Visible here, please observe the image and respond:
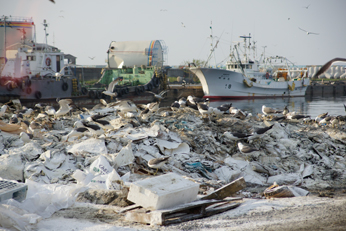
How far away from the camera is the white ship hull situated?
3030 centimetres

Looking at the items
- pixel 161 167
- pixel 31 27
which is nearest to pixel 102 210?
pixel 161 167

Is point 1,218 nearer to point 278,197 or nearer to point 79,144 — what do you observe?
point 79,144

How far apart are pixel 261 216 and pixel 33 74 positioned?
20.1 meters

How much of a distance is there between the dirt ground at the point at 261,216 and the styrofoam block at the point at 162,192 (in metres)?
0.26

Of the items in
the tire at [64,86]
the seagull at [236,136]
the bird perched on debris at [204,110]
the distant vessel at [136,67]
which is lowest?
the seagull at [236,136]

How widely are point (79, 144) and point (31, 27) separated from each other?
2179cm

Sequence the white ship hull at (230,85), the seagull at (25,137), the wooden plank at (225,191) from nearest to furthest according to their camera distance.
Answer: the wooden plank at (225,191)
the seagull at (25,137)
the white ship hull at (230,85)

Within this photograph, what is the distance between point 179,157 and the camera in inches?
255

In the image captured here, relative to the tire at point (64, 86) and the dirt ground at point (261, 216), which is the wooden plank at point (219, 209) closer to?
the dirt ground at point (261, 216)

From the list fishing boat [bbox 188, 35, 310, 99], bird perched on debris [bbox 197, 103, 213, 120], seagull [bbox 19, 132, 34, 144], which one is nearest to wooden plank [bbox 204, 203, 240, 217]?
seagull [bbox 19, 132, 34, 144]

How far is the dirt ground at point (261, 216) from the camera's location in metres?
3.23

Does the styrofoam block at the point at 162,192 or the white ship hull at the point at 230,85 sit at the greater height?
the white ship hull at the point at 230,85

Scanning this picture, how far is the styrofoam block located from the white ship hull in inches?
1061

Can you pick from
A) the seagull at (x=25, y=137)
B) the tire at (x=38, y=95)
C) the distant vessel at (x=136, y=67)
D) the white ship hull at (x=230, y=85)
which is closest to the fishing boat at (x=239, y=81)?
the white ship hull at (x=230, y=85)
